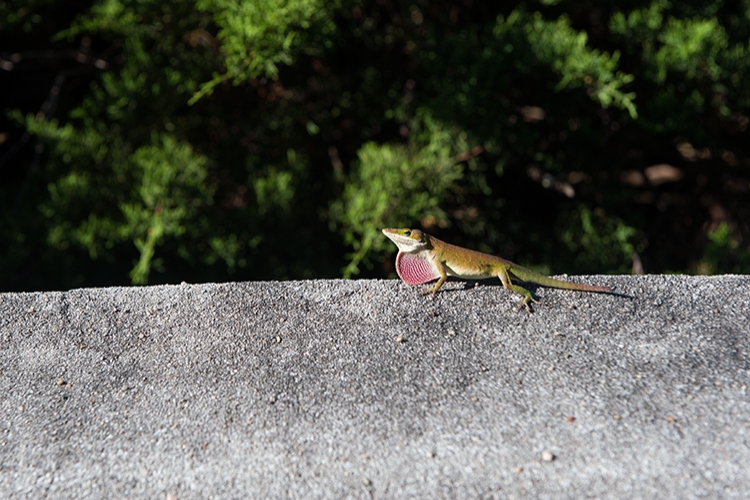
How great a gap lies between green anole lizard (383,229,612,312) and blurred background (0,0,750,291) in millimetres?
1524

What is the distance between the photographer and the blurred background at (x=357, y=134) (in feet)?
13.2

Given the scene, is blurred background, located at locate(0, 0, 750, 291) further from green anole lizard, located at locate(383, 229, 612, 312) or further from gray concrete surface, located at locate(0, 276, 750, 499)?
gray concrete surface, located at locate(0, 276, 750, 499)

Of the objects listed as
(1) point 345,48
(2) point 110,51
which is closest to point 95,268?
(2) point 110,51

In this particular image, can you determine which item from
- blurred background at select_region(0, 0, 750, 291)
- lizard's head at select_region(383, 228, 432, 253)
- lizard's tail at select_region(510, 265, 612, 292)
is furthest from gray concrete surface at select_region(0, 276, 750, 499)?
blurred background at select_region(0, 0, 750, 291)

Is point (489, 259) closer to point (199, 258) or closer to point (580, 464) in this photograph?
point (580, 464)

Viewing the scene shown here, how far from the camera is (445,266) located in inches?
97.0

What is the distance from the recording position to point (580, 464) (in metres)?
1.69

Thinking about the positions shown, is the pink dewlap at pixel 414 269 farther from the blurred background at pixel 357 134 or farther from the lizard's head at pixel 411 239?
the blurred background at pixel 357 134

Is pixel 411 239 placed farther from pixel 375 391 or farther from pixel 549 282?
pixel 375 391

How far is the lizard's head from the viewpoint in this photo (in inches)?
97.6

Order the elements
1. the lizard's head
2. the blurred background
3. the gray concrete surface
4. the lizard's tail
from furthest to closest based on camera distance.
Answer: the blurred background < the lizard's head < the lizard's tail < the gray concrete surface

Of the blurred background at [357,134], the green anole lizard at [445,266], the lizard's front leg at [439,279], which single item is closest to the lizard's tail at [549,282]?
the green anole lizard at [445,266]

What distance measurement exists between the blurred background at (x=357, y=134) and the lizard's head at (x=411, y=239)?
1508 mm

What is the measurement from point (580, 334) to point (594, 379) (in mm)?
218
